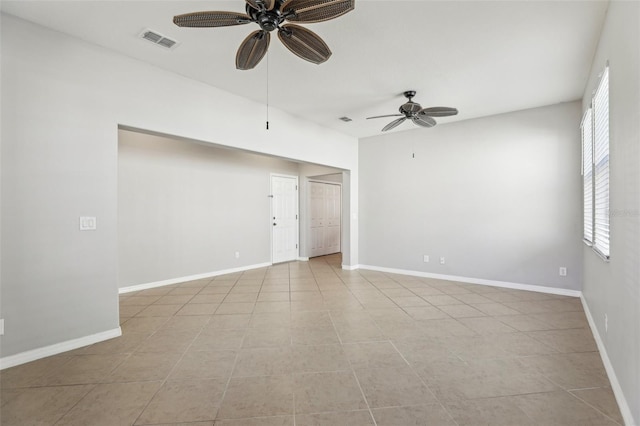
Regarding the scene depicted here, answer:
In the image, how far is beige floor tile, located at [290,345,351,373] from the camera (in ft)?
7.55

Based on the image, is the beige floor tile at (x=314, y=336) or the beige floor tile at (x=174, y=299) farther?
the beige floor tile at (x=174, y=299)

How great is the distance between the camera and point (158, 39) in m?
2.70

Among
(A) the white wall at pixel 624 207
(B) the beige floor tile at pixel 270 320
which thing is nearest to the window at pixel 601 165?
(A) the white wall at pixel 624 207

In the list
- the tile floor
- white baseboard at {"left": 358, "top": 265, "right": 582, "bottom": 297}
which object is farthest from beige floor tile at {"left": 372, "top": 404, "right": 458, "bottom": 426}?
white baseboard at {"left": 358, "top": 265, "right": 582, "bottom": 297}

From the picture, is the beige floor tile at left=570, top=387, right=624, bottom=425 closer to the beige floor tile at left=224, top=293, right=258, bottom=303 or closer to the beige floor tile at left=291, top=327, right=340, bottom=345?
the beige floor tile at left=291, top=327, right=340, bottom=345

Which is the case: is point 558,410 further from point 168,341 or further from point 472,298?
point 168,341

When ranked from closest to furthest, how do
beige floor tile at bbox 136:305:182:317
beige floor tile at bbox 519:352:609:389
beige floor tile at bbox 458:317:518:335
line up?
beige floor tile at bbox 519:352:609:389, beige floor tile at bbox 458:317:518:335, beige floor tile at bbox 136:305:182:317

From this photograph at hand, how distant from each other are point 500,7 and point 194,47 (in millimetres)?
2687

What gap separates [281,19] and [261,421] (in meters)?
2.52

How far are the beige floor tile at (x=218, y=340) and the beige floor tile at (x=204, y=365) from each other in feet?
0.31

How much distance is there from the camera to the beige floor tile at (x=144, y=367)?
2.19 m

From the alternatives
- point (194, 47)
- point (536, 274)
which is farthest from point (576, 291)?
point (194, 47)

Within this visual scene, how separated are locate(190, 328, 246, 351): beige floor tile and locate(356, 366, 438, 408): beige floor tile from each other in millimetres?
1223

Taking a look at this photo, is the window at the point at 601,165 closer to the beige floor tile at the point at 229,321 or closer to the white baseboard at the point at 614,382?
the white baseboard at the point at 614,382
